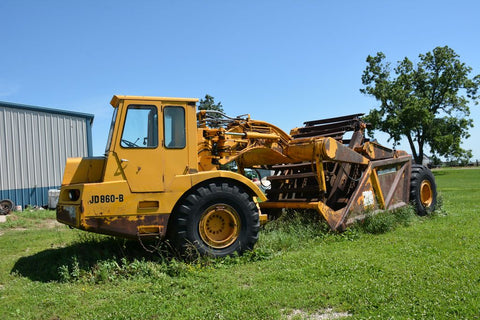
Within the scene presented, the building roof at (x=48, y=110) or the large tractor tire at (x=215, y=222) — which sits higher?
the building roof at (x=48, y=110)

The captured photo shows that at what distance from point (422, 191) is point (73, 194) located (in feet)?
28.3

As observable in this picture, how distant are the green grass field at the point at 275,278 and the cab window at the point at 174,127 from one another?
1.75 m

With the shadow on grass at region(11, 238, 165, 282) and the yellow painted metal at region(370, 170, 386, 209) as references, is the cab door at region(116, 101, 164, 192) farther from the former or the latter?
the yellow painted metal at region(370, 170, 386, 209)

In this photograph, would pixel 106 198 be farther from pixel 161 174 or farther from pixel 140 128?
pixel 140 128

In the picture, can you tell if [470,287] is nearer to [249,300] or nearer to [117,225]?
[249,300]

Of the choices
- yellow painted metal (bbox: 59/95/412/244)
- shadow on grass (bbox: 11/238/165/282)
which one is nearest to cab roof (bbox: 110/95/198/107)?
yellow painted metal (bbox: 59/95/412/244)

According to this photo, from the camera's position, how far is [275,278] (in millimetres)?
5652

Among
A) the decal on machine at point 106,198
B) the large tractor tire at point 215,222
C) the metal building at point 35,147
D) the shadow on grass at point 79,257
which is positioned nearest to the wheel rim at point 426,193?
the large tractor tire at point 215,222

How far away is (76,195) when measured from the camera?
21.6 ft

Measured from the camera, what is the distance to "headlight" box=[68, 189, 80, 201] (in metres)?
6.55

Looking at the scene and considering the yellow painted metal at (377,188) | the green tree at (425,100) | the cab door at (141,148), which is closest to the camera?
the cab door at (141,148)

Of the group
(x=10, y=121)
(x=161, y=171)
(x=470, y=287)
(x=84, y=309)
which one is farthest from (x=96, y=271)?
(x=10, y=121)

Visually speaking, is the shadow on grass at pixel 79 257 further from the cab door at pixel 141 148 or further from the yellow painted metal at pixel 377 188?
the yellow painted metal at pixel 377 188

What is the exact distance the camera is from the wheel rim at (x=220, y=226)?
668 cm
